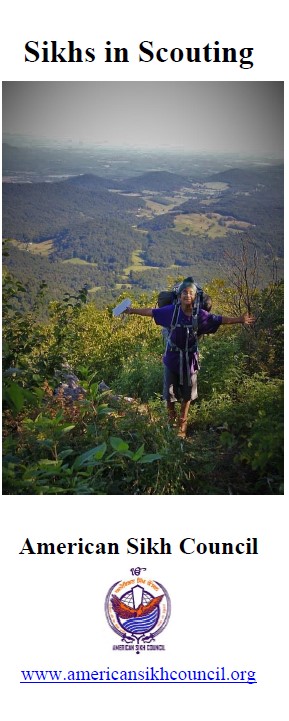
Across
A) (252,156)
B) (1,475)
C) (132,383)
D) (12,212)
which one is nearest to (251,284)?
(132,383)

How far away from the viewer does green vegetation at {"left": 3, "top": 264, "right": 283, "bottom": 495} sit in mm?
4707

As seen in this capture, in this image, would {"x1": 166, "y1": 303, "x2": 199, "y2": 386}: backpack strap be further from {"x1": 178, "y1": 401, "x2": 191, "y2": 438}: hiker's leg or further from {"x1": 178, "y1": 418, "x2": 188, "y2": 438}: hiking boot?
{"x1": 178, "y1": 418, "x2": 188, "y2": 438}: hiking boot

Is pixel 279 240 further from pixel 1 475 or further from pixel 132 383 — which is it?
pixel 1 475

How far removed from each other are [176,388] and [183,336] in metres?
0.55

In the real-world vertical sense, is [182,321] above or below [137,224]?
below

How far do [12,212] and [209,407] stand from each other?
10.4 meters

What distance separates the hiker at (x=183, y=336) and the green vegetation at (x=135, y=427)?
24cm

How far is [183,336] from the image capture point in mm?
5945

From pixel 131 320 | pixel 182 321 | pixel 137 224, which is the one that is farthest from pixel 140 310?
pixel 137 224

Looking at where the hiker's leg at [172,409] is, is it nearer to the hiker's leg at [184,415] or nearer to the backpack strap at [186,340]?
the hiker's leg at [184,415]

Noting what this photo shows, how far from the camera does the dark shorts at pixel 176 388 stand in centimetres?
617
